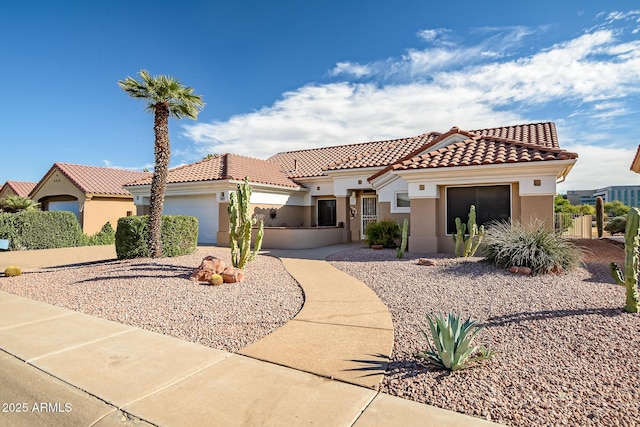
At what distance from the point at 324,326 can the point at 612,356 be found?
13.2 ft

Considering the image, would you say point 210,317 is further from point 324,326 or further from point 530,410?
point 530,410

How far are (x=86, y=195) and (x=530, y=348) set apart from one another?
1120 inches

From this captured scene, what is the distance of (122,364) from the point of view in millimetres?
4945

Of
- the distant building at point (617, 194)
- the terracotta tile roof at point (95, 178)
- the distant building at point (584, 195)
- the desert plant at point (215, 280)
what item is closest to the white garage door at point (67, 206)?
the terracotta tile roof at point (95, 178)

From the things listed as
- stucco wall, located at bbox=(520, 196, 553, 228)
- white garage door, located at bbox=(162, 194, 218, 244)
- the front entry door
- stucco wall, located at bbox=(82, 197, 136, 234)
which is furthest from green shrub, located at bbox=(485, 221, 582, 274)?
stucco wall, located at bbox=(82, 197, 136, 234)

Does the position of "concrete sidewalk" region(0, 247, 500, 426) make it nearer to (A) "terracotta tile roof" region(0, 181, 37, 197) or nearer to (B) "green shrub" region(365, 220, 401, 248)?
(B) "green shrub" region(365, 220, 401, 248)

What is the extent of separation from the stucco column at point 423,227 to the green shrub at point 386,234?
1.64m

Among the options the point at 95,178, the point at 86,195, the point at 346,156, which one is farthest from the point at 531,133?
the point at 95,178

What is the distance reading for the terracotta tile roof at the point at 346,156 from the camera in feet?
69.7

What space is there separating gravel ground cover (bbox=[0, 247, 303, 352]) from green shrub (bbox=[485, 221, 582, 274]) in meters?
Answer: 5.62

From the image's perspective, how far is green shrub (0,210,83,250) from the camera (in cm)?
1909

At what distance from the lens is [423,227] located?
1478 cm

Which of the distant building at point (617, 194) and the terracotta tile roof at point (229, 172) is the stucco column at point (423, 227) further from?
the distant building at point (617, 194)

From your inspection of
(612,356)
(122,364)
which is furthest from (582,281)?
(122,364)
